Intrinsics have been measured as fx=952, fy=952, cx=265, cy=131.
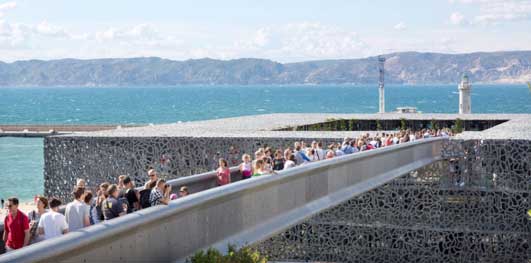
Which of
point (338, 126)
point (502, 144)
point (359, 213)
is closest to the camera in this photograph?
point (502, 144)

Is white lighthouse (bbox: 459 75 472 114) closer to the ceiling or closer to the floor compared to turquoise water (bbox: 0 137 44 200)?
closer to the ceiling

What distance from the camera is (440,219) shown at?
26.3 m

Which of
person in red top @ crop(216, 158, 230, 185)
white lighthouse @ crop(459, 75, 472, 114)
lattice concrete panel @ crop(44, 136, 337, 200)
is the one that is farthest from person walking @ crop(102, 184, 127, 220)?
white lighthouse @ crop(459, 75, 472, 114)

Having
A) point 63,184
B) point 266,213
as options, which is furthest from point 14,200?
point 63,184

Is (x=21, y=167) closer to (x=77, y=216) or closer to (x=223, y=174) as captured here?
(x=223, y=174)

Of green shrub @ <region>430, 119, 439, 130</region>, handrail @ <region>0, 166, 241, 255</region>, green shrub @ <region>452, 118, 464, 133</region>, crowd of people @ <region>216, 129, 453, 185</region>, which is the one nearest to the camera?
handrail @ <region>0, 166, 241, 255</region>

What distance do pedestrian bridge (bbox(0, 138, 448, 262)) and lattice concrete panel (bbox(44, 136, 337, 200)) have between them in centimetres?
705

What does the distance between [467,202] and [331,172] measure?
1061cm

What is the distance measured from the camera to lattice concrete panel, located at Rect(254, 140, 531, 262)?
2533 centimetres

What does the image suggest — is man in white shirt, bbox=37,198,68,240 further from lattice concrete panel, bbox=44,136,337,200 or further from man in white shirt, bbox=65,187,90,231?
lattice concrete panel, bbox=44,136,337,200

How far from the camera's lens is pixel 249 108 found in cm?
17512

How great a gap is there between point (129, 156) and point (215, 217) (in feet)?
51.1

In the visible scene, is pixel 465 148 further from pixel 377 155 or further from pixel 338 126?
pixel 338 126

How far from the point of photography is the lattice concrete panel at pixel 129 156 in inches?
1030
